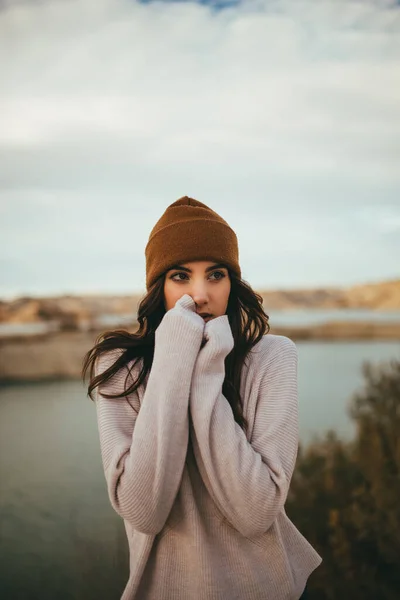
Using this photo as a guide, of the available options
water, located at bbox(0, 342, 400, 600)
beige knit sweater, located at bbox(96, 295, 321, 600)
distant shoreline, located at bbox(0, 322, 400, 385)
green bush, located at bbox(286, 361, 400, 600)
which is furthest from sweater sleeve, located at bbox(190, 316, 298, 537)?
distant shoreline, located at bbox(0, 322, 400, 385)

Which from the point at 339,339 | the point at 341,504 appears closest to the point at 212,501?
the point at 341,504

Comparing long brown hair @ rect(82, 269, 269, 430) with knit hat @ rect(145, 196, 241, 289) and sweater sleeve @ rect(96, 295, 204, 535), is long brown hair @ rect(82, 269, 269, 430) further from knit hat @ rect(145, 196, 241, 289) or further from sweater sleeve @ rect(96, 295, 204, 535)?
sweater sleeve @ rect(96, 295, 204, 535)

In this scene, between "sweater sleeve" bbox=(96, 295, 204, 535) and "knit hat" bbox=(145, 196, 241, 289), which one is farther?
"knit hat" bbox=(145, 196, 241, 289)

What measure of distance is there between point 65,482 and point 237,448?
5.05 metres

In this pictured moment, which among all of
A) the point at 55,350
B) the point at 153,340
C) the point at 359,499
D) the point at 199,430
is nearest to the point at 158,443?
the point at 199,430

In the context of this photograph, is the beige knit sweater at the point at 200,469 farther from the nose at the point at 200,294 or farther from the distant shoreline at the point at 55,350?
the distant shoreline at the point at 55,350

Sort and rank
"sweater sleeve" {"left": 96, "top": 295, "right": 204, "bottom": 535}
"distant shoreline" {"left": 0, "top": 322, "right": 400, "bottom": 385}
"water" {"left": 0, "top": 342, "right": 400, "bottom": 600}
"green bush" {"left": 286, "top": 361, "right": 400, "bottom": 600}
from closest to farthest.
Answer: "sweater sleeve" {"left": 96, "top": 295, "right": 204, "bottom": 535}
"green bush" {"left": 286, "top": 361, "right": 400, "bottom": 600}
"water" {"left": 0, "top": 342, "right": 400, "bottom": 600}
"distant shoreline" {"left": 0, "top": 322, "right": 400, "bottom": 385}

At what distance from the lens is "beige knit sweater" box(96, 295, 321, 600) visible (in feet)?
4.41

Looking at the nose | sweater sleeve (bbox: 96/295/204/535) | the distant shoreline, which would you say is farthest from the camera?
the distant shoreline

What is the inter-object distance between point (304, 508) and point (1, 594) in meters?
2.58

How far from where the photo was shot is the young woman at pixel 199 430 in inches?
53.1

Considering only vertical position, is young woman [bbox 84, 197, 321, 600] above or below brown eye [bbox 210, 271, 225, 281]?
below

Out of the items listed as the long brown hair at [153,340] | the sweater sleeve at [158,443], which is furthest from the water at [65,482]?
the sweater sleeve at [158,443]

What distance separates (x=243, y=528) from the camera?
1388mm
